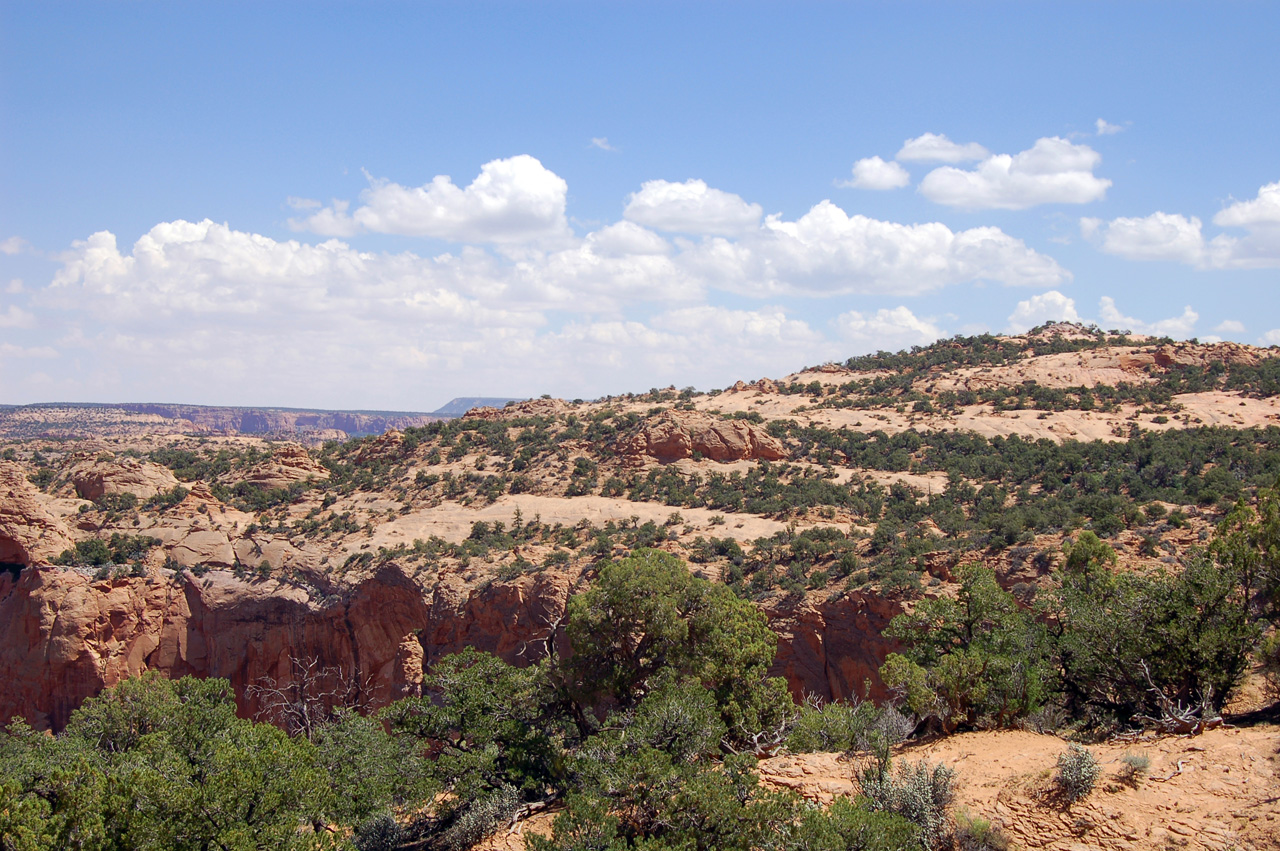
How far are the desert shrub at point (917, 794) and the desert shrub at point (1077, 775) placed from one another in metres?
1.56

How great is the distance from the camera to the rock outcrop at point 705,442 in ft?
149

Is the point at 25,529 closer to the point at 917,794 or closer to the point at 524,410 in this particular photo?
the point at 524,410

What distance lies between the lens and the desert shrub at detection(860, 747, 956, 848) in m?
11.7

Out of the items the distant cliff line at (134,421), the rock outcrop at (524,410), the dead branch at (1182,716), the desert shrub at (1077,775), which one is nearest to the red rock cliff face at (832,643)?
the dead branch at (1182,716)

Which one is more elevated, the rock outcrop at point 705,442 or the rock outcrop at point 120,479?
the rock outcrop at point 705,442

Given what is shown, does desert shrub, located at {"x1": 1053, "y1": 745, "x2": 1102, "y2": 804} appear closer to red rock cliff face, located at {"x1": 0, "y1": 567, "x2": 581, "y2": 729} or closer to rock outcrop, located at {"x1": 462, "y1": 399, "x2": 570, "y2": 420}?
red rock cliff face, located at {"x1": 0, "y1": 567, "x2": 581, "y2": 729}

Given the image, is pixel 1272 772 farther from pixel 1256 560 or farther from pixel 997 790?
pixel 1256 560

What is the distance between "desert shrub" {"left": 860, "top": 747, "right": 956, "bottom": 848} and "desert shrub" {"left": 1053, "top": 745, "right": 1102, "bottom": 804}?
5.10ft

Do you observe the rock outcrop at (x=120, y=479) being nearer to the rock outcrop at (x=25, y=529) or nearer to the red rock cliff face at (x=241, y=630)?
the rock outcrop at (x=25, y=529)

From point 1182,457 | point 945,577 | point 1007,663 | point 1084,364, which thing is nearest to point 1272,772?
point 1007,663

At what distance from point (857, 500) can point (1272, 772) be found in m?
25.8

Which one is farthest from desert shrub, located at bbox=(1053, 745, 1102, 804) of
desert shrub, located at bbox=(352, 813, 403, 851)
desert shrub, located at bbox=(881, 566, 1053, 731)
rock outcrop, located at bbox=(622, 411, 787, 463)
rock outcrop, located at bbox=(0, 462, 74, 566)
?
rock outcrop, located at bbox=(0, 462, 74, 566)

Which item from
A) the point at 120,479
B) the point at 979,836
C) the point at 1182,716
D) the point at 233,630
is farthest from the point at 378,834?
the point at 120,479

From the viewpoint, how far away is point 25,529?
111 ft
